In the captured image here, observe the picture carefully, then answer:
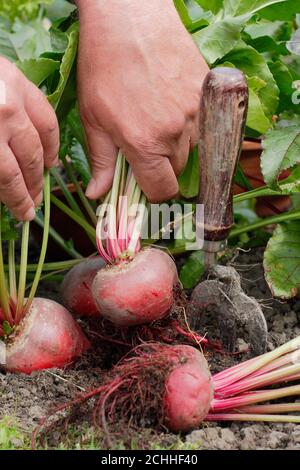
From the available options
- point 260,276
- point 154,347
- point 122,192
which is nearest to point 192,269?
point 260,276

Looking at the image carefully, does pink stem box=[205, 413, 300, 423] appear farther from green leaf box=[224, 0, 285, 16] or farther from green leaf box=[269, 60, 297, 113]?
green leaf box=[224, 0, 285, 16]

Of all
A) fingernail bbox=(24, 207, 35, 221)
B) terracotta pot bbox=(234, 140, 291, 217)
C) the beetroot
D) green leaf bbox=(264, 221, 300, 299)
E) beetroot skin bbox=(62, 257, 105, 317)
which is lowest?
terracotta pot bbox=(234, 140, 291, 217)

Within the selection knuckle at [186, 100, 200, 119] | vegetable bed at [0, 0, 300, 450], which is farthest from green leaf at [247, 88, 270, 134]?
knuckle at [186, 100, 200, 119]

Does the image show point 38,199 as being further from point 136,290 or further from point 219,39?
point 219,39

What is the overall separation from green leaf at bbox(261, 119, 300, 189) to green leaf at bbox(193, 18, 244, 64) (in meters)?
0.24

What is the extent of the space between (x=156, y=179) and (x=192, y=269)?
0.45 m

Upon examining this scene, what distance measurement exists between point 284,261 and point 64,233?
886 mm

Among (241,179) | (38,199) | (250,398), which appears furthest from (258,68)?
(250,398)

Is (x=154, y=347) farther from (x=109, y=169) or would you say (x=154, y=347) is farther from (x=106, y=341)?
(x=109, y=169)

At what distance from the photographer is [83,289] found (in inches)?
74.7

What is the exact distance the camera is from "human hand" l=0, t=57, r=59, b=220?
1497 mm

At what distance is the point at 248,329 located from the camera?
1.70 metres

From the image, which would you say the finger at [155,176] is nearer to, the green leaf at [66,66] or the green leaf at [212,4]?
the green leaf at [66,66]

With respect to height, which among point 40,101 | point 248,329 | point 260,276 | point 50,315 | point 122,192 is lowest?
point 260,276
